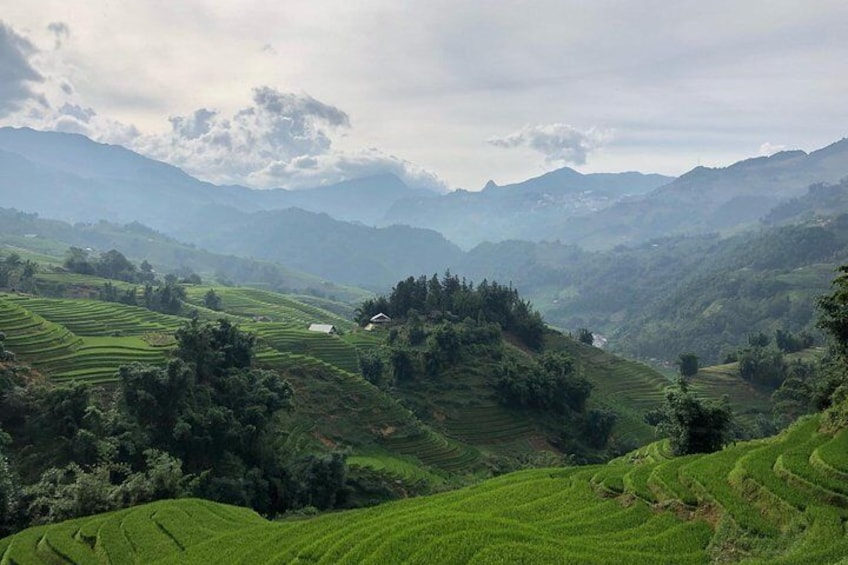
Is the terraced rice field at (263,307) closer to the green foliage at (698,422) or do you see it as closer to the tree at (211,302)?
the tree at (211,302)

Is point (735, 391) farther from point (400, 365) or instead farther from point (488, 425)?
point (400, 365)

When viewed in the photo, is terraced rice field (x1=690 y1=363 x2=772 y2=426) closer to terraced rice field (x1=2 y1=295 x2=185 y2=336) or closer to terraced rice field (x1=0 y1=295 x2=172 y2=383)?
terraced rice field (x1=0 y1=295 x2=172 y2=383)

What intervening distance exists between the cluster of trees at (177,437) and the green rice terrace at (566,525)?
5300 mm

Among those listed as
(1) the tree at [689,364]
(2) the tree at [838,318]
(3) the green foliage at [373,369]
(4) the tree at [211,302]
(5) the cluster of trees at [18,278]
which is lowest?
(1) the tree at [689,364]

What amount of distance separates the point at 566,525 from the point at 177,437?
76.8 ft

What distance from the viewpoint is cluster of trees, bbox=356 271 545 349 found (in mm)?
81750

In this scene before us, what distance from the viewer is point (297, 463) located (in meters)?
34.4

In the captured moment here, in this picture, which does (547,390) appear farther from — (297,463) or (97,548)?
(97,548)

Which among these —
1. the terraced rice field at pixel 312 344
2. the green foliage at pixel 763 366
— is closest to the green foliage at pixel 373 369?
the terraced rice field at pixel 312 344

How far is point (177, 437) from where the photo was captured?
3141 cm

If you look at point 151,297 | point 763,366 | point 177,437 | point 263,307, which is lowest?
point 763,366

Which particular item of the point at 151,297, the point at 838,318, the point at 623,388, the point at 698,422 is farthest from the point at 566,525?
the point at 151,297

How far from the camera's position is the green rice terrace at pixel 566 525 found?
13.5m

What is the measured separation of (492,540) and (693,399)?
1465 centimetres
